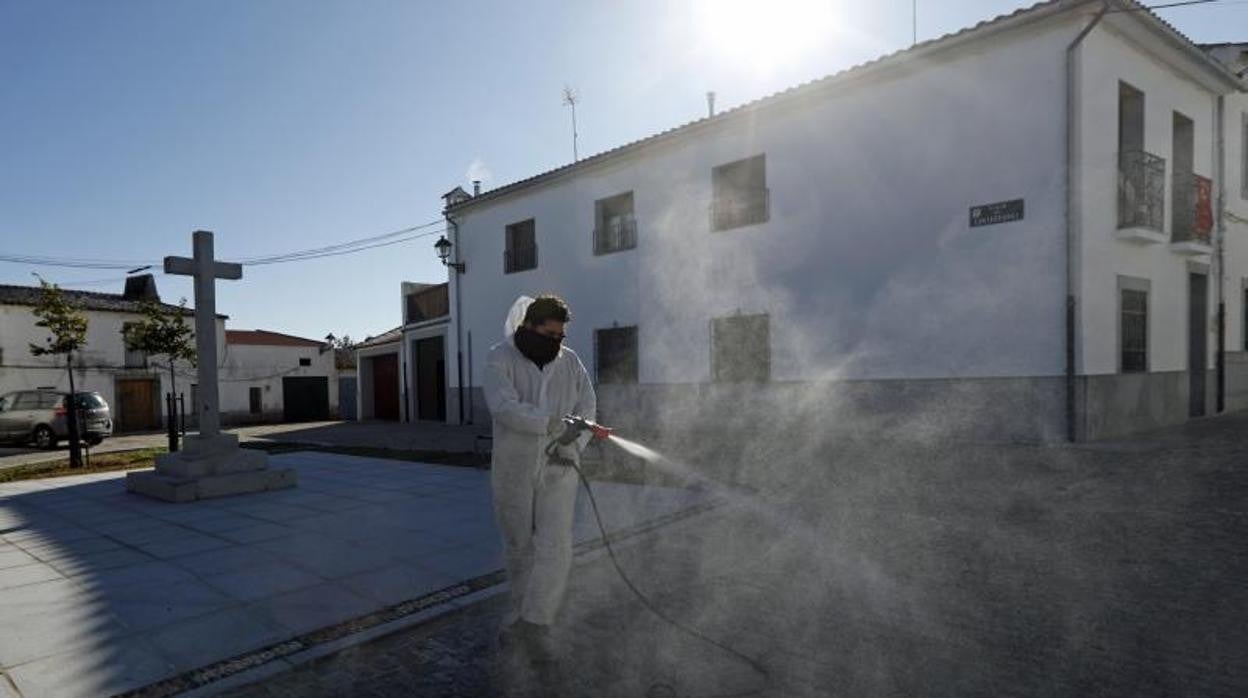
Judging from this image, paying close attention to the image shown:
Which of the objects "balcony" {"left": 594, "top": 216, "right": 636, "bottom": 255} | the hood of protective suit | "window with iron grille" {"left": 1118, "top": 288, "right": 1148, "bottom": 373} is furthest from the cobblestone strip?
"balcony" {"left": 594, "top": 216, "right": 636, "bottom": 255}

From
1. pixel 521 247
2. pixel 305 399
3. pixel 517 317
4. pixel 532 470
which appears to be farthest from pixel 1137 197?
pixel 305 399

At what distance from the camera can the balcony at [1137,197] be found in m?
9.68

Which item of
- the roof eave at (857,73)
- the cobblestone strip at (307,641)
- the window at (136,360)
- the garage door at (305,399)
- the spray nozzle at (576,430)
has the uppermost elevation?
the roof eave at (857,73)

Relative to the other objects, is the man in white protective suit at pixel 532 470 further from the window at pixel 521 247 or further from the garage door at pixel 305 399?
the garage door at pixel 305 399

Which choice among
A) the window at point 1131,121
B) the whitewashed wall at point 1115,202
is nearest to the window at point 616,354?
the whitewashed wall at point 1115,202

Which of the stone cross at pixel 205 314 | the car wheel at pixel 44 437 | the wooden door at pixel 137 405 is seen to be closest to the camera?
the stone cross at pixel 205 314

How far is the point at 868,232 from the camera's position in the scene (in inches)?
422

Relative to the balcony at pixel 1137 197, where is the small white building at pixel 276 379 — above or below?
below

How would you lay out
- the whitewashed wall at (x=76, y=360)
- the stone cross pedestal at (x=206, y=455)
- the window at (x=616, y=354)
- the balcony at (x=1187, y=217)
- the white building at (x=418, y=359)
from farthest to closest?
the whitewashed wall at (x=76, y=360) → the white building at (x=418, y=359) → the window at (x=616, y=354) → the balcony at (x=1187, y=217) → the stone cross pedestal at (x=206, y=455)

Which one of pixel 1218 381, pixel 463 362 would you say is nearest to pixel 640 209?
pixel 463 362

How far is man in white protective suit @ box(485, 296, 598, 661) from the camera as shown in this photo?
124 inches

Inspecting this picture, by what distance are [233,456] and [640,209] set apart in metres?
9.15

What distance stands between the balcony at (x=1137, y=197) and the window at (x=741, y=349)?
5386 millimetres

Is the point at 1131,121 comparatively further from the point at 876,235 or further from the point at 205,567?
the point at 205,567
